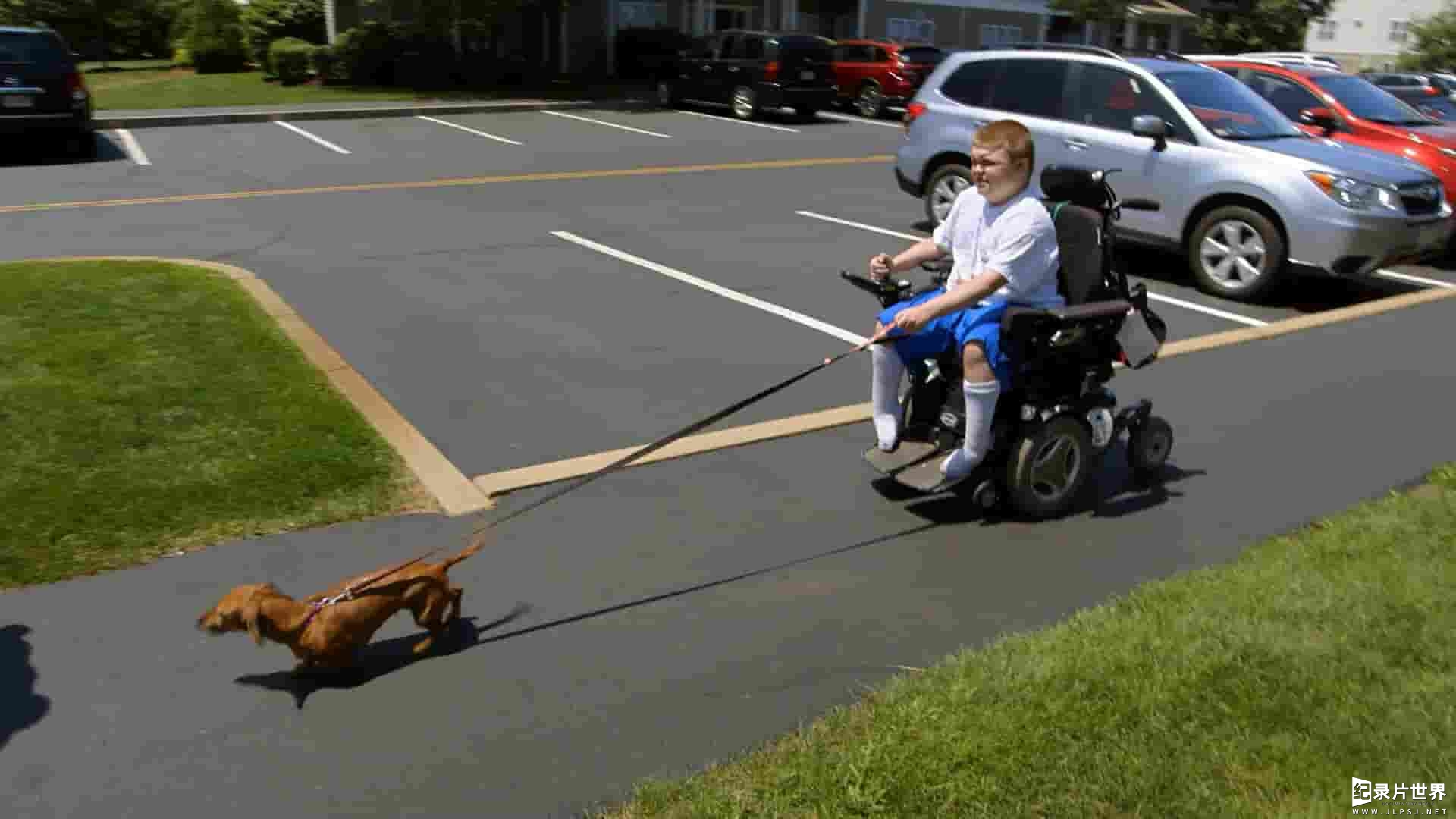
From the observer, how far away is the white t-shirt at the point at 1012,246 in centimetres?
482

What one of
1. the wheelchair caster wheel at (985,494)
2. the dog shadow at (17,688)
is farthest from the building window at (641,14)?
the dog shadow at (17,688)

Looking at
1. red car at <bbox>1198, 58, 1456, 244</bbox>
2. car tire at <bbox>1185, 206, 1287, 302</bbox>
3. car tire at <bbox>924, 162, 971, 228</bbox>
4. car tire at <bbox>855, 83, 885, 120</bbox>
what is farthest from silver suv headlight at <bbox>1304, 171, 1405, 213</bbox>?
car tire at <bbox>855, 83, 885, 120</bbox>

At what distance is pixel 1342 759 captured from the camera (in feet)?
10.8

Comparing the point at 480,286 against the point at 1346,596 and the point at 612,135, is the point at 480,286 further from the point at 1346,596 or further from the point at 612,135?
the point at 612,135

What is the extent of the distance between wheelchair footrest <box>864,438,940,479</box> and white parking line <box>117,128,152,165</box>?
1356 cm

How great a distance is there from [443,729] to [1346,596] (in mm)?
2937

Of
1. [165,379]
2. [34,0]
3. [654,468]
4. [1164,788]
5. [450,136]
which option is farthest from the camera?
[34,0]

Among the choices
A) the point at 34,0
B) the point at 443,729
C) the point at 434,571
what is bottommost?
the point at 443,729

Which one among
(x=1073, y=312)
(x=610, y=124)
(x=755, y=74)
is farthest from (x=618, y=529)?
(x=755, y=74)

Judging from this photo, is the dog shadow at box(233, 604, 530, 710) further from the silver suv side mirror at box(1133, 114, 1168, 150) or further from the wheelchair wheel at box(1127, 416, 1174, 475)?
the silver suv side mirror at box(1133, 114, 1168, 150)

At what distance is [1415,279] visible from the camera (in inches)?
436

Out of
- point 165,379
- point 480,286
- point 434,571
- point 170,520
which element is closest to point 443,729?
point 434,571

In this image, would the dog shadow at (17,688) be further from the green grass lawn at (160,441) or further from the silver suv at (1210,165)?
the silver suv at (1210,165)

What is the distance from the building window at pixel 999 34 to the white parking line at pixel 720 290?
1321 inches
